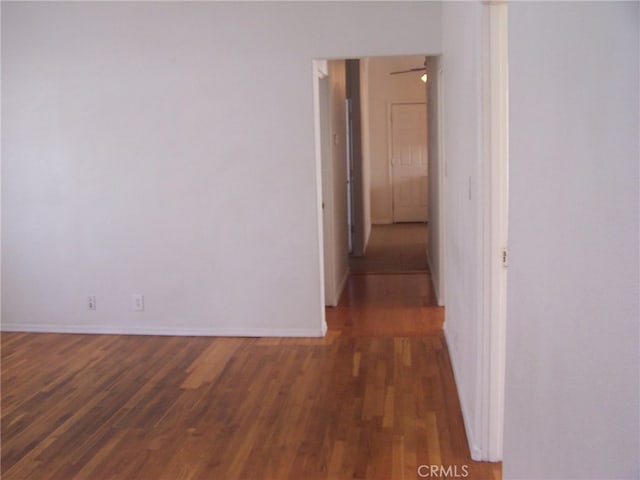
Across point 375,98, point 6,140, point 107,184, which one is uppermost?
point 375,98

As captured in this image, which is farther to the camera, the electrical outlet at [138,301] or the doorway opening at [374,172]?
the doorway opening at [374,172]

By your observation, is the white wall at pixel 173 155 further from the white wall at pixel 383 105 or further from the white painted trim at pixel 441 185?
the white wall at pixel 383 105

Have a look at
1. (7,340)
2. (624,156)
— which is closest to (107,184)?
(7,340)

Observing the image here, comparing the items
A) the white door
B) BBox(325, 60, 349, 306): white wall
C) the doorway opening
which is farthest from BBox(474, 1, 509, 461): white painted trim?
the white door

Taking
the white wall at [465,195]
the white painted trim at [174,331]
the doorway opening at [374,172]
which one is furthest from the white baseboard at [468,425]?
the doorway opening at [374,172]

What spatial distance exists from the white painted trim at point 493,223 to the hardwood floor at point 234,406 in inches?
10.1

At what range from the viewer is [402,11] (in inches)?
193

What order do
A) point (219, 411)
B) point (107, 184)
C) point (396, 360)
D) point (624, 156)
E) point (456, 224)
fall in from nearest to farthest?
point (624, 156), point (219, 411), point (456, 224), point (396, 360), point (107, 184)

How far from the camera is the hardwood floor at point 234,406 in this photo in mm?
3160

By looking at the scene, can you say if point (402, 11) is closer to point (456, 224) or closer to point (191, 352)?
point (456, 224)

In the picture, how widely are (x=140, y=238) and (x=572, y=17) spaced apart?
14.5 ft

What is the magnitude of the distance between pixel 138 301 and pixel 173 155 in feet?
3.89

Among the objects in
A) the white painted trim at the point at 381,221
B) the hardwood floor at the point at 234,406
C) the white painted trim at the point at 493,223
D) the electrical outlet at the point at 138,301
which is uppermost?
the white painted trim at the point at 493,223

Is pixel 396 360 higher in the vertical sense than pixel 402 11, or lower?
lower
